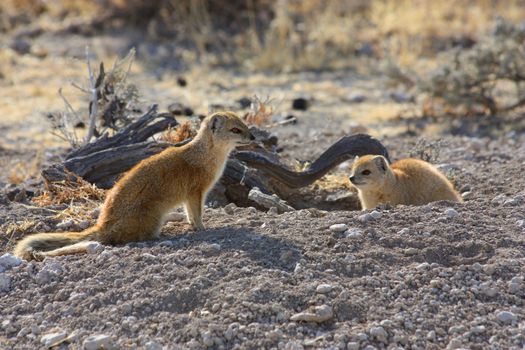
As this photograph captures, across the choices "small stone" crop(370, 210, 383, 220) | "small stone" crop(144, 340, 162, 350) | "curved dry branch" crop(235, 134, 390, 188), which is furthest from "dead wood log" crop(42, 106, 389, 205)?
"small stone" crop(144, 340, 162, 350)

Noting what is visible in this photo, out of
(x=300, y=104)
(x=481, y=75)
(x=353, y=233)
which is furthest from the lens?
(x=300, y=104)

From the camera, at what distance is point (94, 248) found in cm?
548

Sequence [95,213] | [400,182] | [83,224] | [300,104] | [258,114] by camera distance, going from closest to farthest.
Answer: [83,224] < [95,213] < [400,182] < [258,114] < [300,104]

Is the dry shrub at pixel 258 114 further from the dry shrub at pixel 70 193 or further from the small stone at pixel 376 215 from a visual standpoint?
the small stone at pixel 376 215

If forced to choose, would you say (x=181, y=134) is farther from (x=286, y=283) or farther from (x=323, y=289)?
(x=323, y=289)

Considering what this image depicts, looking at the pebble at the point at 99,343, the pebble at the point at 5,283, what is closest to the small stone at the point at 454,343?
the pebble at the point at 99,343

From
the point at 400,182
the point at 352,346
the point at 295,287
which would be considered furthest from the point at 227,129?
the point at 352,346

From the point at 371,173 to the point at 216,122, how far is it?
157cm

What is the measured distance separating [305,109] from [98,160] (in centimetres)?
532

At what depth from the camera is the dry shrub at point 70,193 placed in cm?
678

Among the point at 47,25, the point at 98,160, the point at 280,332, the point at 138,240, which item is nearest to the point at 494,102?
the point at 98,160

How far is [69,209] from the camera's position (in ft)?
21.1

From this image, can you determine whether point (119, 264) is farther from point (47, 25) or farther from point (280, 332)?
point (47, 25)

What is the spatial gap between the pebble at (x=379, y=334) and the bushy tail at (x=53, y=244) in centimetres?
203
